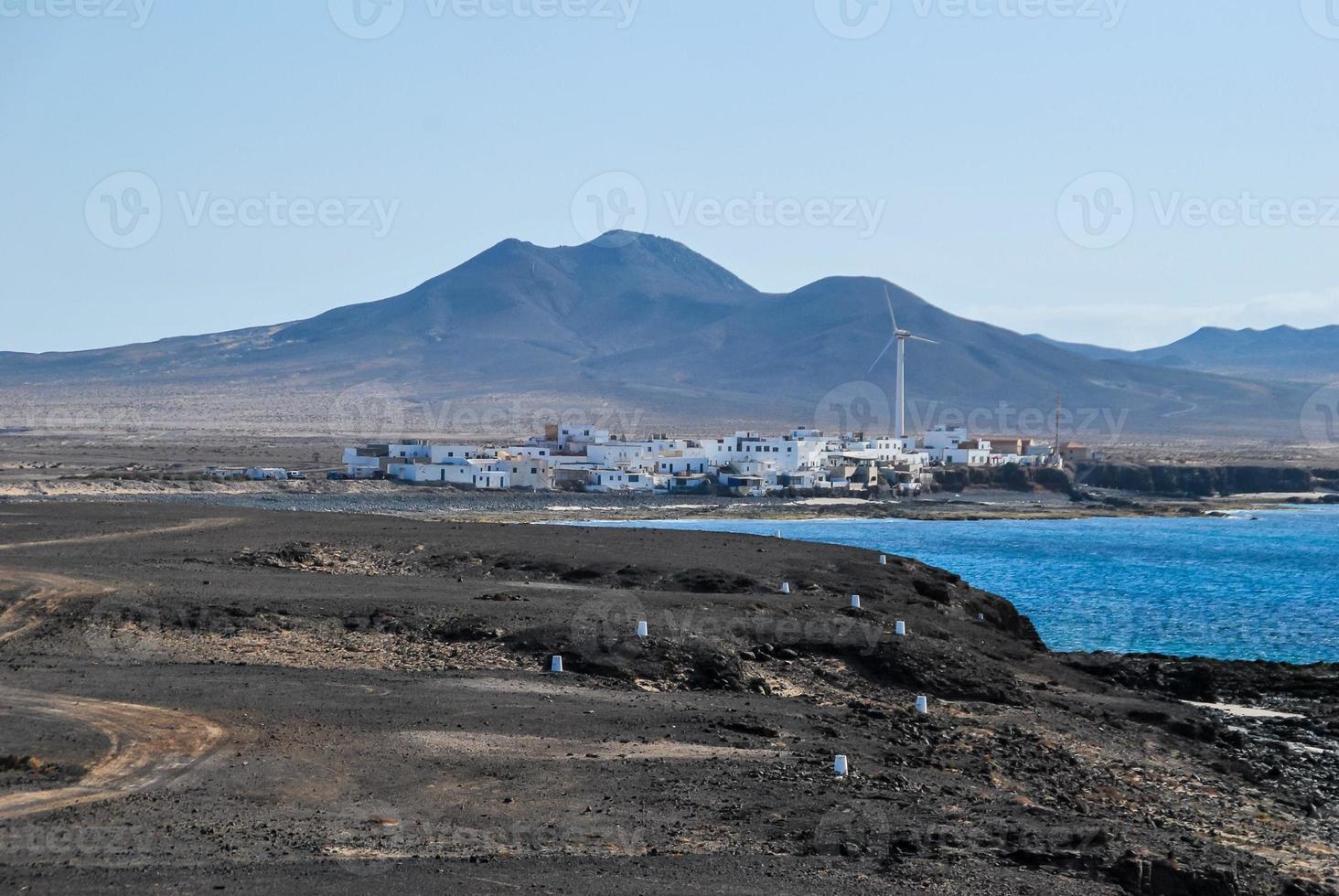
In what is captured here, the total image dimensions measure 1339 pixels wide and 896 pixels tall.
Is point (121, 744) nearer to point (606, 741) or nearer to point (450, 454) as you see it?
point (606, 741)

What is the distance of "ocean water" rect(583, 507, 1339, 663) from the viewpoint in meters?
37.2

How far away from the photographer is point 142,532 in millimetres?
36594

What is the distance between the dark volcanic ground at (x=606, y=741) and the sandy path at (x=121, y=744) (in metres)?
0.05

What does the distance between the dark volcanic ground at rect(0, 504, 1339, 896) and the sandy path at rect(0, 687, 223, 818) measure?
0.05m

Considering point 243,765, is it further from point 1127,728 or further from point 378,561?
point 378,561

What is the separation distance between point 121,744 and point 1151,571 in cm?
4465

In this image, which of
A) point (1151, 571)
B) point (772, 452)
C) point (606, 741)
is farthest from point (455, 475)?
point (606, 741)

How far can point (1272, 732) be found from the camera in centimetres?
2344

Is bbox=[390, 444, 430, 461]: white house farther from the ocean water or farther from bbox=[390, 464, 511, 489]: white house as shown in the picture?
the ocean water

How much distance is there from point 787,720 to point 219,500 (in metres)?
57.8

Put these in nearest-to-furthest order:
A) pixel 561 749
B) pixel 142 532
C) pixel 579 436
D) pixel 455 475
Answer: pixel 561 749, pixel 142 532, pixel 455 475, pixel 579 436

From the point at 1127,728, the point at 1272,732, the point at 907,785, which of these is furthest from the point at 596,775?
the point at 1272,732

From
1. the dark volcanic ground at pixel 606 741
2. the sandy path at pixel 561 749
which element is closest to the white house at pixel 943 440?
the dark volcanic ground at pixel 606 741

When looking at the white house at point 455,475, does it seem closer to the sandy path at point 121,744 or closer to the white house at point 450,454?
the white house at point 450,454
